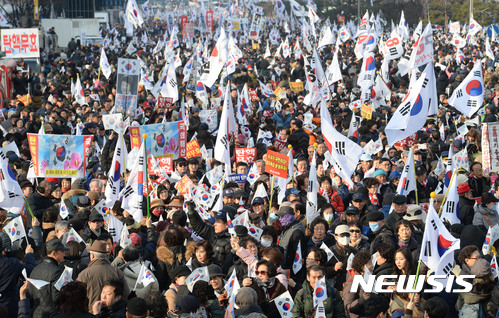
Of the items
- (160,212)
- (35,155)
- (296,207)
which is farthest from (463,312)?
(35,155)

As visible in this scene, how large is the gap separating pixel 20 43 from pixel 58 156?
17.5 m

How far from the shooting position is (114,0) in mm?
110375

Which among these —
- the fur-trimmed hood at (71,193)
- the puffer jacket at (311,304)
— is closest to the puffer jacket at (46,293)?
the puffer jacket at (311,304)

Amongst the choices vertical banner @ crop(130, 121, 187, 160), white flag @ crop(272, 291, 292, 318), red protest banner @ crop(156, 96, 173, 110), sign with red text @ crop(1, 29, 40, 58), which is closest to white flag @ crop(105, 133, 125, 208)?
vertical banner @ crop(130, 121, 187, 160)

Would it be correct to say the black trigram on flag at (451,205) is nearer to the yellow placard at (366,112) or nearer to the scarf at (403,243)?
the scarf at (403,243)

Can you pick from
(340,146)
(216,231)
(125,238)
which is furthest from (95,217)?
(340,146)

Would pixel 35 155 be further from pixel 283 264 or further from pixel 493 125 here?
pixel 493 125

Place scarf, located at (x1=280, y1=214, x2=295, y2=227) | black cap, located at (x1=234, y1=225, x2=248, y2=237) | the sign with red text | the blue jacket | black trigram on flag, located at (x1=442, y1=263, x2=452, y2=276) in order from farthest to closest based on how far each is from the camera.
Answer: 1. the sign with red text
2. the blue jacket
3. scarf, located at (x1=280, y1=214, x2=295, y2=227)
4. black cap, located at (x1=234, y1=225, x2=248, y2=237)
5. black trigram on flag, located at (x1=442, y1=263, x2=452, y2=276)

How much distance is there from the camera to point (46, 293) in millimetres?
7352

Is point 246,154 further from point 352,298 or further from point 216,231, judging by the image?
point 352,298

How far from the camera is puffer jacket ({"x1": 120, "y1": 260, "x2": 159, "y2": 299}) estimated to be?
297 inches

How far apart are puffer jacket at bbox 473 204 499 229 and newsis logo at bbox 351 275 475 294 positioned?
2.37 m

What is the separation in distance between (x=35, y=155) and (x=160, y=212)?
269cm

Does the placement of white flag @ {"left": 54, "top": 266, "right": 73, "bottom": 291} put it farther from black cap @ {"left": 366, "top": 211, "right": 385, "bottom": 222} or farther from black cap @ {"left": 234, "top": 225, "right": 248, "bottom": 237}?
black cap @ {"left": 366, "top": 211, "right": 385, "bottom": 222}
